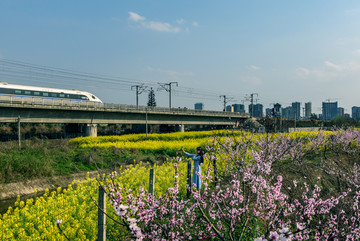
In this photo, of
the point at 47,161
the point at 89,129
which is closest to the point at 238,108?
the point at 89,129

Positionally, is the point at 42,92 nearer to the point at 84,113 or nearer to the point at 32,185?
the point at 84,113

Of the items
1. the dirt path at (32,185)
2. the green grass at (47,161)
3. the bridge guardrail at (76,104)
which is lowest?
the dirt path at (32,185)

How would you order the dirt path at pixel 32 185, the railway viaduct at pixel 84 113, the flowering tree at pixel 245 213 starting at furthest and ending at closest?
1. the railway viaduct at pixel 84 113
2. the dirt path at pixel 32 185
3. the flowering tree at pixel 245 213

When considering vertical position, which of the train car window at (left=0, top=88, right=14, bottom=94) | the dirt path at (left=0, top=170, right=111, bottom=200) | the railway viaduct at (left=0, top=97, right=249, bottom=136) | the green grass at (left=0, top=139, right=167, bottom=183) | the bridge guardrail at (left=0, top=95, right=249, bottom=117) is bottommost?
the dirt path at (left=0, top=170, right=111, bottom=200)

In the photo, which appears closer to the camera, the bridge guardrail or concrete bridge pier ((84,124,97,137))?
the bridge guardrail

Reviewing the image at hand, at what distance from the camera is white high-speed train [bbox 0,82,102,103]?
104ft

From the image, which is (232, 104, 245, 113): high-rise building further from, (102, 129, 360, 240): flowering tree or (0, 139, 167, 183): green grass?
(102, 129, 360, 240): flowering tree

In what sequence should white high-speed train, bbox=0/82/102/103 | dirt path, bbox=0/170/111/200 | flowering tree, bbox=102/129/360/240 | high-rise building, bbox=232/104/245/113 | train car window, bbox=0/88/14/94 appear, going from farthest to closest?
high-rise building, bbox=232/104/245/113 → white high-speed train, bbox=0/82/102/103 → train car window, bbox=0/88/14/94 → dirt path, bbox=0/170/111/200 → flowering tree, bbox=102/129/360/240

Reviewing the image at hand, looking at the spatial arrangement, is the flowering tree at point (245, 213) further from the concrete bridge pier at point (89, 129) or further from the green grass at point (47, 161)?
the concrete bridge pier at point (89, 129)

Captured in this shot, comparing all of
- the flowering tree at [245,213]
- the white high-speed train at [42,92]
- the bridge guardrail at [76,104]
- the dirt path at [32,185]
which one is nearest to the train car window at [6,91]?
the white high-speed train at [42,92]

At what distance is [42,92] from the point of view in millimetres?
36312

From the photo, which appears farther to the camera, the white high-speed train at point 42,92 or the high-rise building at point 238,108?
the high-rise building at point 238,108

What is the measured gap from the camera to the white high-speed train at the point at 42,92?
1254 inches

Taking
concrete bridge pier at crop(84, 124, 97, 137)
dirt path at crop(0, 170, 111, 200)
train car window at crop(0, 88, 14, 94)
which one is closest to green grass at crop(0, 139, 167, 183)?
dirt path at crop(0, 170, 111, 200)
